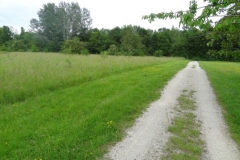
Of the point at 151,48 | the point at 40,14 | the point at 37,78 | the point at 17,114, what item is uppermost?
the point at 40,14

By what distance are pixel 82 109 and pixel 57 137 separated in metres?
1.59

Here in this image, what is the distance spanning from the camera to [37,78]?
7.70 metres

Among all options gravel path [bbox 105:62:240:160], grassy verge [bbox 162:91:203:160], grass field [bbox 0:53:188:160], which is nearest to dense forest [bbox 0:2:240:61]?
grass field [bbox 0:53:188:160]

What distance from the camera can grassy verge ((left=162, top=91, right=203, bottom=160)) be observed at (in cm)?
326

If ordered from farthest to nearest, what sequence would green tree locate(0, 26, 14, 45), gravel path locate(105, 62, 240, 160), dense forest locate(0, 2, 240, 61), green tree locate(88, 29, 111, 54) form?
1. green tree locate(0, 26, 14, 45)
2. dense forest locate(0, 2, 240, 61)
3. green tree locate(88, 29, 111, 54)
4. gravel path locate(105, 62, 240, 160)

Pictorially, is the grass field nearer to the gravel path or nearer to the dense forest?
the gravel path

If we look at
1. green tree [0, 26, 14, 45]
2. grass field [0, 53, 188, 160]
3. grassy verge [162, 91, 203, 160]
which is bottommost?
grassy verge [162, 91, 203, 160]

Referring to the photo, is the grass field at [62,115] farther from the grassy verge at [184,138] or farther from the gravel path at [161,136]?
the grassy verge at [184,138]

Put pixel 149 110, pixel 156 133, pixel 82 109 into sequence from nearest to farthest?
pixel 156 133 < pixel 82 109 < pixel 149 110

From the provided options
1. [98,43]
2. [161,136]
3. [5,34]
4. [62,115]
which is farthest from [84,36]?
[161,136]

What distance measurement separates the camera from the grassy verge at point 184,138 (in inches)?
128

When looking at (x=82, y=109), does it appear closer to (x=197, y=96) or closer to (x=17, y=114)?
(x=17, y=114)

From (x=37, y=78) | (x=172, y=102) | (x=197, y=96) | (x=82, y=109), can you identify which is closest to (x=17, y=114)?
(x=82, y=109)

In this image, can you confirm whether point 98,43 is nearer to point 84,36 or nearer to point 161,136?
point 84,36
